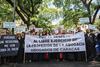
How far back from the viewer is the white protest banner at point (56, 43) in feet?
55.6

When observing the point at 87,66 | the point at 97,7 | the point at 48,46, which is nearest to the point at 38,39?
the point at 48,46

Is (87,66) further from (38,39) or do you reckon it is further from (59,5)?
(59,5)

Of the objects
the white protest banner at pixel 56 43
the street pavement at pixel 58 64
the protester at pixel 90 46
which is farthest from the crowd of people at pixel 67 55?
the street pavement at pixel 58 64

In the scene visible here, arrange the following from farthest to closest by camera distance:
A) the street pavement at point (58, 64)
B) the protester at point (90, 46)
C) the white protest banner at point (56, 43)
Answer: the protester at point (90, 46), the white protest banner at point (56, 43), the street pavement at point (58, 64)

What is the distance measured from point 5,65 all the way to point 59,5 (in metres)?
22.6

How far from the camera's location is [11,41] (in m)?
16.1

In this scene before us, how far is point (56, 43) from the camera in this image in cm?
1700

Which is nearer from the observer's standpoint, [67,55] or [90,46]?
[90,46]

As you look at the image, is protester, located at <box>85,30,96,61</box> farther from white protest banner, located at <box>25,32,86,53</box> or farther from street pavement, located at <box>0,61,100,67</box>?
street pavement, located at <box>0,61,100,67</box>

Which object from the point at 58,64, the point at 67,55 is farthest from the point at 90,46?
the point at 58,64

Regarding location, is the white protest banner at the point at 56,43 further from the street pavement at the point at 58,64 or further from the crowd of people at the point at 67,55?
the street pavement at the point at 58,64

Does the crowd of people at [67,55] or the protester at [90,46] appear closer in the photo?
the crowd of people at [67,55]

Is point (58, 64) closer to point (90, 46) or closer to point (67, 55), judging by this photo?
point (67, 55)


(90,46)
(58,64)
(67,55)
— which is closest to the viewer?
(58,64)
